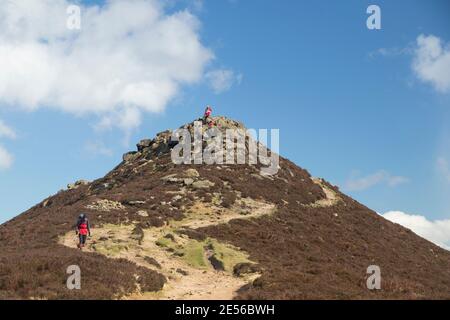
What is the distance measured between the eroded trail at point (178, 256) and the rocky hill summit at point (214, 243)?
0.08 meters

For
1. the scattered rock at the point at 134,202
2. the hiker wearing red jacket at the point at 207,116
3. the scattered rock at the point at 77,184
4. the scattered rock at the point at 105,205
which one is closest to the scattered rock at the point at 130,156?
the scattered rock at the point at 77,184

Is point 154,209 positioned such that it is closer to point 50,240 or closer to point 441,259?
point 50,240

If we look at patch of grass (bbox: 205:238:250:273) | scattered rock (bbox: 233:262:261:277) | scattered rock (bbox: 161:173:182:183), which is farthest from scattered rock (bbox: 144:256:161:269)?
scattered rock (bbox: 161:173:182:183)

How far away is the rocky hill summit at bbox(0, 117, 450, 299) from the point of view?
20828 mm

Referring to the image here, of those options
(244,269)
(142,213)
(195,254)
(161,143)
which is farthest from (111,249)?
(161,143)

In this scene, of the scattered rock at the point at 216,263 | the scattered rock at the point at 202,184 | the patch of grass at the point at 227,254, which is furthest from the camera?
the scattered rock at the point at 202,184

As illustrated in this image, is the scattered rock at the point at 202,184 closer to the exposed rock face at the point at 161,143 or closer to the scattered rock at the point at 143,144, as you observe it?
the exposed rock face at the point at 161,143

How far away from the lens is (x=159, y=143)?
235ft

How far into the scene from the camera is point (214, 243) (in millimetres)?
32062

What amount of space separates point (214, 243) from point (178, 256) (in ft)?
11.3

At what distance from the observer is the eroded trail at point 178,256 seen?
2300 centimetres

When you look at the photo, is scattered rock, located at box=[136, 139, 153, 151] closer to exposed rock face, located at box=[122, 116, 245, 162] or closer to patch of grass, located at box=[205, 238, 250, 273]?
exposed rock face, located at box=[122, 116, 245, 162]
